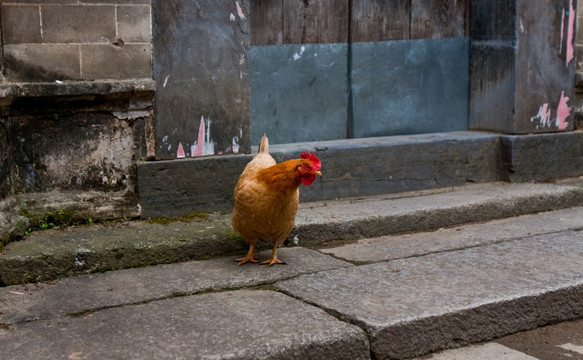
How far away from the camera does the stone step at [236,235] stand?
445 cm

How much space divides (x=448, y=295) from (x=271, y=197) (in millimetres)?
1168

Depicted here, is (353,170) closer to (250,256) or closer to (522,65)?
(250,256)

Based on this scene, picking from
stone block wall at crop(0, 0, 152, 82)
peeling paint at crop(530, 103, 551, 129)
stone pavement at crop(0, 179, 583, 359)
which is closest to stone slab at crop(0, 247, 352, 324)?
stone pavement at crop(0, 179, 583, 359)

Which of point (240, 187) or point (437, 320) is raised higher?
point (240, 187)

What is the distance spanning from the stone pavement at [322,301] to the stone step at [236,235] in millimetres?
41

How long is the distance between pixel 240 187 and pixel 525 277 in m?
1.76

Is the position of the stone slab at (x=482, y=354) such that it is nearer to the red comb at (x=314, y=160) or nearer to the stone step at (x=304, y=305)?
the stone step at (x=304, y=305)

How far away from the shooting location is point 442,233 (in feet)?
18.5

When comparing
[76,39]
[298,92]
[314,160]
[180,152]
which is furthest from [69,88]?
[298,92]

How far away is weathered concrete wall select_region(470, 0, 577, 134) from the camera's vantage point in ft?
22.2

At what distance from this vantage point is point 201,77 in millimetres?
5336

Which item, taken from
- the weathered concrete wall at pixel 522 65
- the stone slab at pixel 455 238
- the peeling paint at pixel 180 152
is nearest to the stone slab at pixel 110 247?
the peeling paint at pixel 180 152

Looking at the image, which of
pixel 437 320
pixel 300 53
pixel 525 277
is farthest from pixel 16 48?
pixel 525 277

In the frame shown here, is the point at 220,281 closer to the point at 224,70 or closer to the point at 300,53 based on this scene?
the point at 224,70
